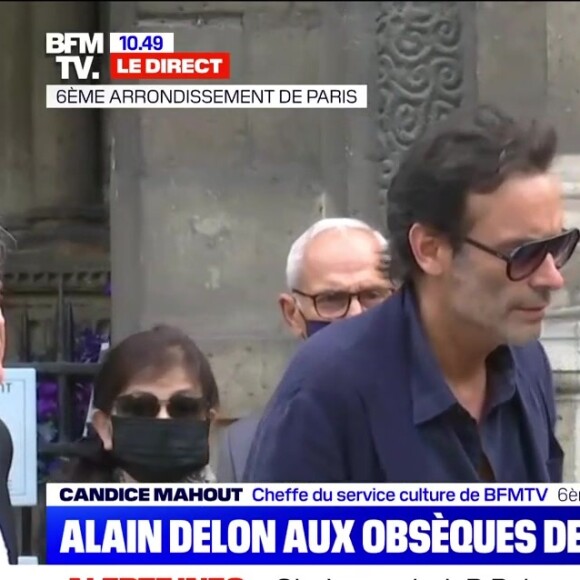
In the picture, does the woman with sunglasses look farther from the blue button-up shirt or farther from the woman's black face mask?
the blue button-up shirt

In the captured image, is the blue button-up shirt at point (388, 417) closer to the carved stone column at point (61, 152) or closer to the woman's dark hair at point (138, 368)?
the woman's dark hair at point (138, 368)

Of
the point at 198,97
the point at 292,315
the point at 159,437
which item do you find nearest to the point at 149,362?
the point at 159,437

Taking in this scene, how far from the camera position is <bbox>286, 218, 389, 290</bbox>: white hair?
6.53 feet

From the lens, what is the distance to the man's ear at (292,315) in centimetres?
199

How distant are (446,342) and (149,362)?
551mm

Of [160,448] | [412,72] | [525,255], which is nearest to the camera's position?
[525,255]

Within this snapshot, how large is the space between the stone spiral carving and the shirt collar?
256 mm

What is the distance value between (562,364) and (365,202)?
476mm

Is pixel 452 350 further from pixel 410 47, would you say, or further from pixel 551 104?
pixel 410 47

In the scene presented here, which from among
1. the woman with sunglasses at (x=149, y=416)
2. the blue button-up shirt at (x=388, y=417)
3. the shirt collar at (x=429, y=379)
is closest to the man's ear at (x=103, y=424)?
the woman with sunglasses at (x=149, y=416)

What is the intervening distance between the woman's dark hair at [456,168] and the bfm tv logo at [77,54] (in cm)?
61

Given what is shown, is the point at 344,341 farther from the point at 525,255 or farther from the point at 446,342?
the point at 525,255

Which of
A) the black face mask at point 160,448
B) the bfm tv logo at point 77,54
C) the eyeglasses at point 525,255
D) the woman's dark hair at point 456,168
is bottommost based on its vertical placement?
the black face mask at point 160,448

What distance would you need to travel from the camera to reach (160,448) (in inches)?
76.6
